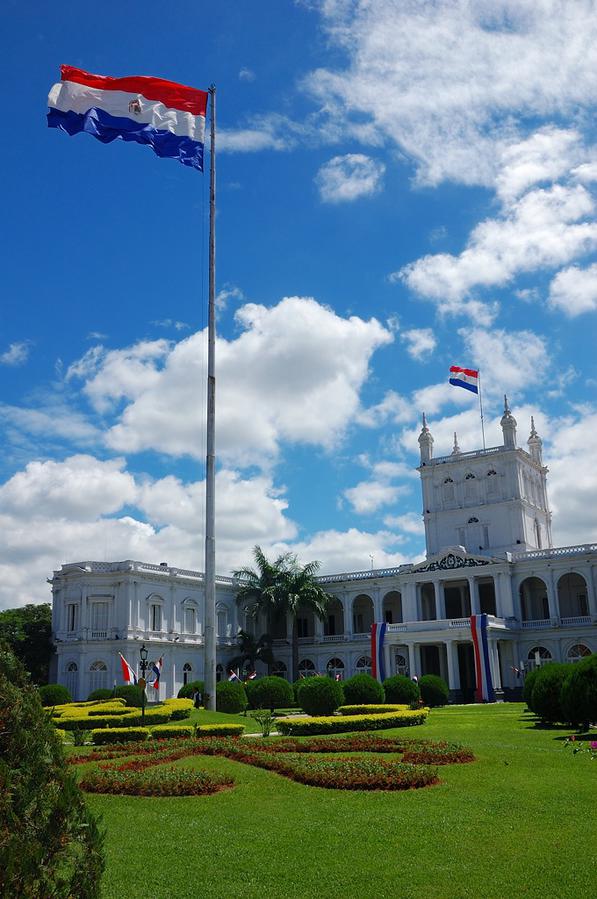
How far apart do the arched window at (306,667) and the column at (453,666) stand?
53.2ft

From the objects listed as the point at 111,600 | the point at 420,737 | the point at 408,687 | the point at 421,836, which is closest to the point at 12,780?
the point at 421,836

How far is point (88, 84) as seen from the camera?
2638cm

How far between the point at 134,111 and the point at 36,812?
86.0 ft

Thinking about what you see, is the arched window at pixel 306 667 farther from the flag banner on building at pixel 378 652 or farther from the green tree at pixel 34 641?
the green tree at pixel 34 641

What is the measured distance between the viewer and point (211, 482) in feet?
98.6

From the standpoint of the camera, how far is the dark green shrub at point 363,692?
34.9 metres

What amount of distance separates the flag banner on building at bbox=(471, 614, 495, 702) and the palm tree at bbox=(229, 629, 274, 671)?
1845 cm

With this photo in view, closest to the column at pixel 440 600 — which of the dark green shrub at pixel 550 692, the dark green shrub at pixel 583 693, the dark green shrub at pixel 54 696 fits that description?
the dark green shrub at pixel 54 696

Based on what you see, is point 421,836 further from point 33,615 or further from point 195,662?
point 33,615

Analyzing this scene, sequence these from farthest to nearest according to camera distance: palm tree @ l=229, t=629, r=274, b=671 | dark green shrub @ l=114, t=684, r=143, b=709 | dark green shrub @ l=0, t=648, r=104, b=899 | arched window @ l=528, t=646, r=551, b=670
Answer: palm tree @ l=229, t=629, r=274, b=671
arched window @ l=528, t=646, r=551, b=670
dark green shrub @ l=114, t=684, r=143, b=709
dark green shrub @ l=0, t=648, r=104, b=899

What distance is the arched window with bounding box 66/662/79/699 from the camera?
54781 mm

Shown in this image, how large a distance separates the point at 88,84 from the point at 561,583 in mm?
48863

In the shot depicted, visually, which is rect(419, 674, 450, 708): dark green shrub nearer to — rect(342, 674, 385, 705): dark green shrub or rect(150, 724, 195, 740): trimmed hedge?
rect(342, 674, 385, 705): dark green shrub

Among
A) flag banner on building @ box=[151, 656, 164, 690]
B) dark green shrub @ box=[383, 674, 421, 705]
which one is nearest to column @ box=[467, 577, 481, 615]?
dark green shrub @ box=[383, 674, 421, 705]
